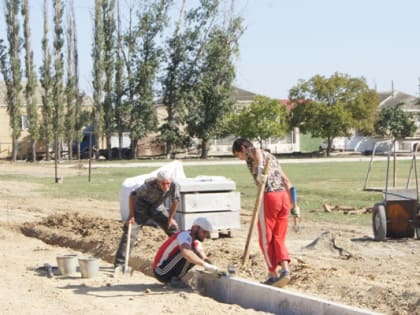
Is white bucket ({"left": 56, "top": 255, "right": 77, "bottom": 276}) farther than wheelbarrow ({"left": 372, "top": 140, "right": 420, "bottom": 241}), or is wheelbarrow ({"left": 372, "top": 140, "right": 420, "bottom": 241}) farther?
wheelbarrow ({"left": 372, "top": 140, "right": 420, "bottom": 241})

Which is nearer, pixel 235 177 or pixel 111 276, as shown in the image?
pixel 111 276

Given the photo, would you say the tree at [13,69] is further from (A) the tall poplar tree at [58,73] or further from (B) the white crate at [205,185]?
(B) the white crate at [205,185]

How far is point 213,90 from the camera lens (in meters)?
68.1

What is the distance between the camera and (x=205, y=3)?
6950 centimetres

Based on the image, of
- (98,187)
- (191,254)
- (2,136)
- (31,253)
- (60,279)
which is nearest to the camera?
(191,254)

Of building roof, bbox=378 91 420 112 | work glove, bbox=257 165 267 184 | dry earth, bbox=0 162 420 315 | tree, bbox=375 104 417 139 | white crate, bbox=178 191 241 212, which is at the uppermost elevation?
building roof, bbox=378 91 420 112

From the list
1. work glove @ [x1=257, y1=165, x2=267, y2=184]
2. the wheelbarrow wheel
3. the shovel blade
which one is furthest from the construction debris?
work glove @ [x1=257, y1=165, x2=267, y2=184]

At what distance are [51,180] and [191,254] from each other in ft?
85.8

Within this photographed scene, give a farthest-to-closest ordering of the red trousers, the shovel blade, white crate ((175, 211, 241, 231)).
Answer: white crate ((175, 211, 241, 231))
the shovel blade
the red trousers

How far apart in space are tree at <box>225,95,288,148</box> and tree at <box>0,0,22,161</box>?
662 inches

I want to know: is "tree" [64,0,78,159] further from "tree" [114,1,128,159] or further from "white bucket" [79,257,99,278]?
"white bucket" [79,257,99,278]

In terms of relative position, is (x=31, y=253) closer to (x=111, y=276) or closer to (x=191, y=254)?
(x=111, y=276)

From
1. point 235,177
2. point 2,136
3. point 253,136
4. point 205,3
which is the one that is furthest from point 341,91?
point 235,177

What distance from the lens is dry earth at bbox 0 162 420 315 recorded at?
9.67 meters
